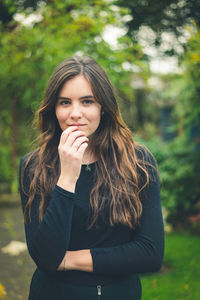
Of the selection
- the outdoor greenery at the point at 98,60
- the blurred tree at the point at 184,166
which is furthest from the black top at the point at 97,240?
the blurred tree at the point at 184,166

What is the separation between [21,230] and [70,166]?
491 cm

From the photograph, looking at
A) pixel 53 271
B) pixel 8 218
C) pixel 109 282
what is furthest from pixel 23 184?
pixel 8 218

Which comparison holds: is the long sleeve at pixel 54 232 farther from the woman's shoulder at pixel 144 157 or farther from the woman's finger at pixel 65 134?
the woman's shoulder at pixel 144 157

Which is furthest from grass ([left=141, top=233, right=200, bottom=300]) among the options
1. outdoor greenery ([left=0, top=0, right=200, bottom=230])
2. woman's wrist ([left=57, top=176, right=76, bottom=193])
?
woman's wrist ([left=57, top=176, right=76, bottom=193])

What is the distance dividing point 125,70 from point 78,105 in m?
2.70

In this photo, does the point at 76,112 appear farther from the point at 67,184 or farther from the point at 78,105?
the point at 67,184

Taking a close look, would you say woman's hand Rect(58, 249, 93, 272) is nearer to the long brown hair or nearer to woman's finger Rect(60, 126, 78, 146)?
the long brown hair

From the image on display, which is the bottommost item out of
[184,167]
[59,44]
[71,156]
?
[184,167]

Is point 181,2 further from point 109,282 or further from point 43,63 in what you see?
point 109,282

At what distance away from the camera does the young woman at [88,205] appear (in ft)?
4.91

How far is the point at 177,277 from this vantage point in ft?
13.2

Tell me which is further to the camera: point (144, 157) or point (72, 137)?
point (144, 157)

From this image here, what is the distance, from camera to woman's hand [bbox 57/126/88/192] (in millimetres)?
1498

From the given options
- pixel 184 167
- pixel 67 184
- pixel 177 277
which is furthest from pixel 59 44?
pixel 177 277
